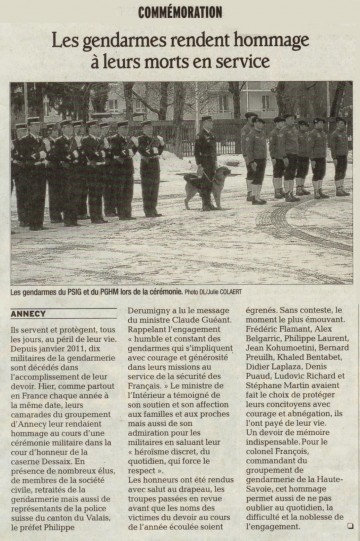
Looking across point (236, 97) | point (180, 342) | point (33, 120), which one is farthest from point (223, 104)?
point (180, 342)

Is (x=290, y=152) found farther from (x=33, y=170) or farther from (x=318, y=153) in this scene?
(x=33, y=170)

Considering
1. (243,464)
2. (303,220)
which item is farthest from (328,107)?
(243,464)

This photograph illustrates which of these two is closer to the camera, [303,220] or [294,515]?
[294,515]

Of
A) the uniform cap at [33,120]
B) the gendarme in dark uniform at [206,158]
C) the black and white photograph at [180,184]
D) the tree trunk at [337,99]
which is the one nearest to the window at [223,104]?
the black and white photograph at [180,184]

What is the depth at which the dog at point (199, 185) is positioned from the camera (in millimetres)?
5000

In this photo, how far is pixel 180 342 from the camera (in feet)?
14.7

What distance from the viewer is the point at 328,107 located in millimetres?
5055

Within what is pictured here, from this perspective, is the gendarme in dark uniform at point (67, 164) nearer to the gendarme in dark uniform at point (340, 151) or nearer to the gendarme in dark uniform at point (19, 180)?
the gendarme in dark uniform at point (19, 180)

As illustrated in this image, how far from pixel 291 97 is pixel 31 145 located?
1178mm

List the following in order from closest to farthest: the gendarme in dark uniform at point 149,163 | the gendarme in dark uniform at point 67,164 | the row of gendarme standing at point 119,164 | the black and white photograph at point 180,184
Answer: the black and white photograph at point 180,184 < the row of gendarme standing at point 119,164 < the gendarme in dark uniform at point 67,164 < the gendarme in dark uniform at point 149,163

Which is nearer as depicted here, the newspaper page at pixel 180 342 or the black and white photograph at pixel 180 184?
the newspaper page at pixel 180 342

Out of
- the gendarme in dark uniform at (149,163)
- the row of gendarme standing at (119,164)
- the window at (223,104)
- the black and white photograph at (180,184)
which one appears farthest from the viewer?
the gendarme in dark uniform at (149,163)

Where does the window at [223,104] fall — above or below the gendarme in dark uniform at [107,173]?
above

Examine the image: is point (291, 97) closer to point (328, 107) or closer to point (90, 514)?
point (328, 107)
